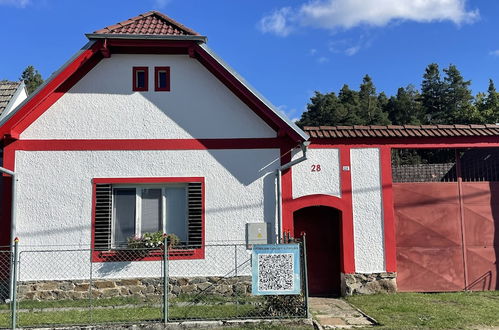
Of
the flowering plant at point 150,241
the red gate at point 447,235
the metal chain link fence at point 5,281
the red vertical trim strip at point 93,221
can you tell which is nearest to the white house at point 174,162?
the red vertical trim strip at point 93,221

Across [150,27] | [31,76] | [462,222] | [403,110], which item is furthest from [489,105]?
[31,76]

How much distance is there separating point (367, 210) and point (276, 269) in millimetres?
3831

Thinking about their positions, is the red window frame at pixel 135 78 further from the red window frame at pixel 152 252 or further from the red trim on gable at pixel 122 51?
the red window frame at pixel 152 252

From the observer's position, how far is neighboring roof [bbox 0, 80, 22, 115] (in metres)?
10.9

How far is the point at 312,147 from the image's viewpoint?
1033 cm

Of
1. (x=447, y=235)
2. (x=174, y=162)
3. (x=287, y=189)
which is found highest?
(x=174, y=162)

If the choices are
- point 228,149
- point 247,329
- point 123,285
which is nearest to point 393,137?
point 228,149

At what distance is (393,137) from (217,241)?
486 centimetres

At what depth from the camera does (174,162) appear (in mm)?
9961

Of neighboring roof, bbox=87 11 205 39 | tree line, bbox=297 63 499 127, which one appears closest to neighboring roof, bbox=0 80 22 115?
neighboring roof, bbox=87 11 205 39

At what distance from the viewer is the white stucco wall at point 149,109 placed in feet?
32.5

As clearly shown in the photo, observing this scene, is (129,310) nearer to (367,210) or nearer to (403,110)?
(367,210)

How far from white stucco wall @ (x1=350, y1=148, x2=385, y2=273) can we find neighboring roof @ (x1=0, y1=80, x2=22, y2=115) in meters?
8.70

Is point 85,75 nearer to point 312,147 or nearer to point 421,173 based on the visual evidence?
point 312,147
